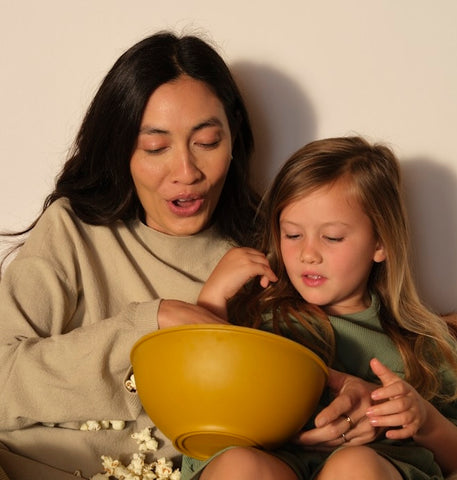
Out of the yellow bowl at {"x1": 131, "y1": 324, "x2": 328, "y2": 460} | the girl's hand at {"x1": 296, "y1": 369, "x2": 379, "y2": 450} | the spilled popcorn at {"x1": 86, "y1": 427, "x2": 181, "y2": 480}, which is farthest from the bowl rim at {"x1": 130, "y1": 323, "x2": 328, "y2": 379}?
the spilled popcorn at {"x1": 86, "y1": 427, "x2": 181, "y2": 480}

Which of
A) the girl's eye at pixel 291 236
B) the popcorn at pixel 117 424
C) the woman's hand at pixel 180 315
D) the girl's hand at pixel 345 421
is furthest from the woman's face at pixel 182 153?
the girl's hand at pixel 345 421

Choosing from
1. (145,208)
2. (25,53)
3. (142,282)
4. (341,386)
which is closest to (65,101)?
(25,53)

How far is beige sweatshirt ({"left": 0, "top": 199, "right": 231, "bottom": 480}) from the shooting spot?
1.93 meters

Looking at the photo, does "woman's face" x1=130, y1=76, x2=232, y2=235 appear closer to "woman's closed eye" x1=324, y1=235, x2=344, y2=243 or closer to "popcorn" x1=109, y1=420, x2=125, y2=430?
"woman's closed eye" x1=324, y1=235, x2=344, y2=243

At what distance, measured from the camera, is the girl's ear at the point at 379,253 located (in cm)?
212

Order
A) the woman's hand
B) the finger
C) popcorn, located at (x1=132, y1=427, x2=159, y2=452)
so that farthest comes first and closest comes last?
popcorn, located at (x1=132, y1=427, x2=159, y2=452) < the woman's hand < the finger

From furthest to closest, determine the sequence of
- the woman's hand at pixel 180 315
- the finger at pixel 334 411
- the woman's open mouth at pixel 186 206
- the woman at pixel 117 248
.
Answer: the woman's open mouth at pixel 186 206
the woman at pixel 117 248
the woman's hand at pixel 180 315
the finger at pixel 334 411

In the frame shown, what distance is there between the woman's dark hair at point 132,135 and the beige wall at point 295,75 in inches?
7.3

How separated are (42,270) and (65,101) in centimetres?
61

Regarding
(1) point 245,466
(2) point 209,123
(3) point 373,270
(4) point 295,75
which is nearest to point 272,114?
(4) point 295,75

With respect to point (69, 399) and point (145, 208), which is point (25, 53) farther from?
point (69, 399)

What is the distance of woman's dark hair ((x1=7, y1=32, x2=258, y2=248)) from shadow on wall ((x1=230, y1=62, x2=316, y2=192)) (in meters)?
0.15

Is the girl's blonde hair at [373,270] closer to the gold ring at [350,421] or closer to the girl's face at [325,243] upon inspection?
the girl's face at [325,243]

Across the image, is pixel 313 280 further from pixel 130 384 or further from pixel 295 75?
pixel 295 75
